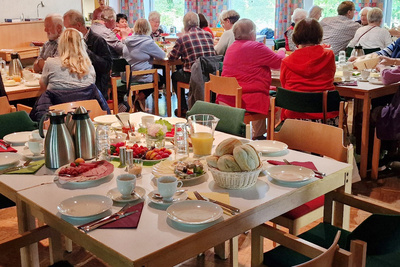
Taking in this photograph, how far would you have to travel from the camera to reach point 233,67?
431 centimetres

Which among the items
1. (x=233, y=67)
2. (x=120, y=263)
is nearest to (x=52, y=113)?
(x=120, y=263)

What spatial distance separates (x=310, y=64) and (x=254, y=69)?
0.67 meters

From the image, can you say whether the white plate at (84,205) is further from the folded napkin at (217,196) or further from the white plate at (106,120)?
the white plate at (106,120)

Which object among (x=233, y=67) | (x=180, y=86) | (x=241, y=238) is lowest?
(x=241, y=238)

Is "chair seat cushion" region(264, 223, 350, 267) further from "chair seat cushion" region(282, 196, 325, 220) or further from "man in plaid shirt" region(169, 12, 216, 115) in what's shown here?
"man in plaid shirt" region(169, 12, 216, 115)

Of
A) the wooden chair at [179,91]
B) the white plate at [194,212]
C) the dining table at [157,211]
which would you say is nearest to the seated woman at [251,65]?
the wooden chair at [179,91]

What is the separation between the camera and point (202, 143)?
2.20 meters

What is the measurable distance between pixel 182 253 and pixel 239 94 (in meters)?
2.68

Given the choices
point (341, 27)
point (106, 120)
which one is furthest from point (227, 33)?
point (106, 120)

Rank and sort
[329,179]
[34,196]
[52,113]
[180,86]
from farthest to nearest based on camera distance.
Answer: [180,86], [52,113], [329,179], [34,196]

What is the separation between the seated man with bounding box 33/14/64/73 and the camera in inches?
169

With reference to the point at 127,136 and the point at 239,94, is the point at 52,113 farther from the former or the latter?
the point at 239,94

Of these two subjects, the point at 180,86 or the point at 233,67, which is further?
the point at 180,86

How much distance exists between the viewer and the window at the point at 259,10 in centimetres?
937
